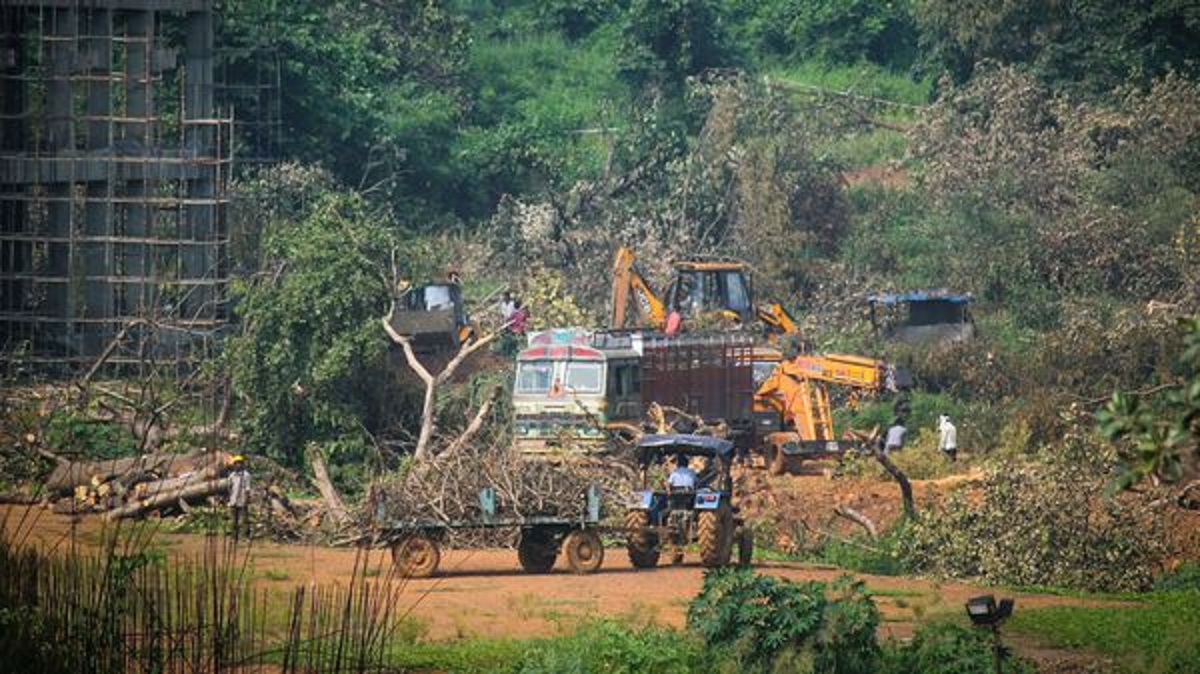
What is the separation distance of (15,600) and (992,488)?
13990 millimetres

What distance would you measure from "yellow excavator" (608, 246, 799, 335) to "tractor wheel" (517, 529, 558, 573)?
14860 millimetres

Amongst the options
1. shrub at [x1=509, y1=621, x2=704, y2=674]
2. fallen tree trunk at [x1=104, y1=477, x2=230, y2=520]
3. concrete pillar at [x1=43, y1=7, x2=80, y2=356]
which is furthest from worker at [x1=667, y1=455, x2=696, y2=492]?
concrete pillar at [x1=43, y1=7, x2=80, y2=356]

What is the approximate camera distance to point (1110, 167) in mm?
47938

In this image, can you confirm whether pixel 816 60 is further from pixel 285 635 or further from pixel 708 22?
pixel 285 635

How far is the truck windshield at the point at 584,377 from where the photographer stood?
33781mm

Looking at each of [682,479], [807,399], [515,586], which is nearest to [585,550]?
[515,586]

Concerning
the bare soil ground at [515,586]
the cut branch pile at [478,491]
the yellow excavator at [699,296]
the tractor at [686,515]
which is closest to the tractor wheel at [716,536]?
the tractor at [686,515]

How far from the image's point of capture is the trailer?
25.7 metres

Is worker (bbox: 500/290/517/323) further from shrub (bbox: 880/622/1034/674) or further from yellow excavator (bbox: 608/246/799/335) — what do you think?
shrub (bbox: 880/622/1034/674)

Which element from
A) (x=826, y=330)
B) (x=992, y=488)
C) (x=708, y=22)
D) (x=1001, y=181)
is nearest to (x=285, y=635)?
(x=992, y=488)

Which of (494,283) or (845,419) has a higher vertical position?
(494,283)

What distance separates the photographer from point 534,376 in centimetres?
3381

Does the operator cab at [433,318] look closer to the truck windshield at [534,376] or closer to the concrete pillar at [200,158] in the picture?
the concrete pillar at [200,158]

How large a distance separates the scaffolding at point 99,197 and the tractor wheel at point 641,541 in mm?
12604
